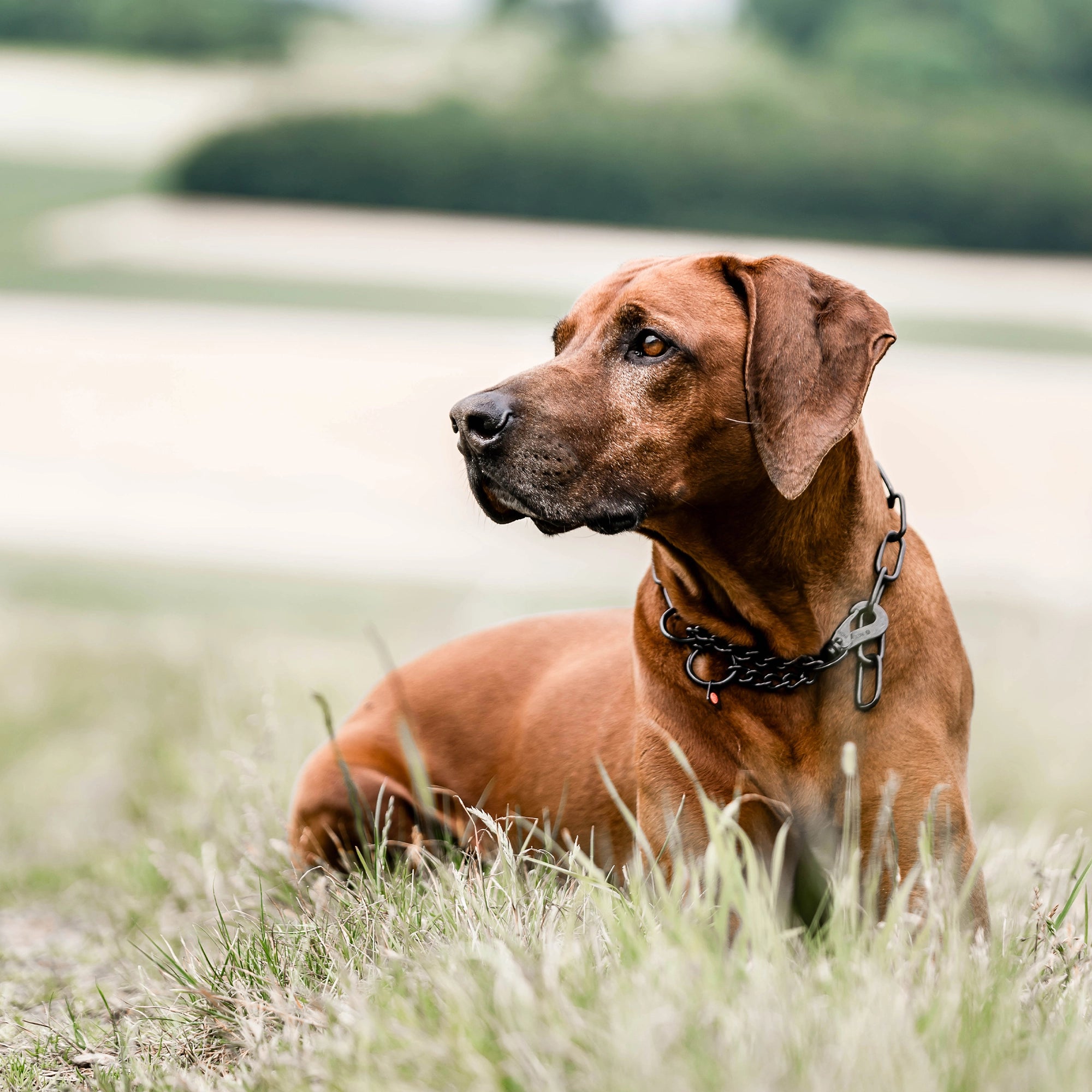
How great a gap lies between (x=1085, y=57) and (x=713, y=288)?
60.8ft

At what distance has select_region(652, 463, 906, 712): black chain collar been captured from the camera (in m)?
2.64

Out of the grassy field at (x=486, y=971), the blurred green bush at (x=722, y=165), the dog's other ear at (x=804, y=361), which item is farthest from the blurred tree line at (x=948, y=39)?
the dog's other ear at (x=804, y=361)

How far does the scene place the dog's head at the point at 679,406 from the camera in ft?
8.36

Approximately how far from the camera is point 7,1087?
2420 mm

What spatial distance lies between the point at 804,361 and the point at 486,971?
1.39m

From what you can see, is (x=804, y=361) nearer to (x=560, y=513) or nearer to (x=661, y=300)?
(x=661, y=300)

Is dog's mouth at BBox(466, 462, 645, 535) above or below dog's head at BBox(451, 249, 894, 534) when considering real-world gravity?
below

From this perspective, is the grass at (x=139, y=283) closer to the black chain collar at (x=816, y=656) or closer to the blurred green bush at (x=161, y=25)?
the blurred green bush at (x=161, y=25)

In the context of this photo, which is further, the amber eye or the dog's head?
the amber eye

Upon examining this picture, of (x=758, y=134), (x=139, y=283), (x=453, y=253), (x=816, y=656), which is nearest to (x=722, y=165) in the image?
(x=758, y=134)

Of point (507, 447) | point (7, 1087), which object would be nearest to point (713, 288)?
point (507, 447)

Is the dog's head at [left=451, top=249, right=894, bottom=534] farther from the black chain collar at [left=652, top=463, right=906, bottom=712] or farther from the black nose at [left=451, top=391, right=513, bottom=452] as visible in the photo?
the black chain collar at [left=652, top=463, right=906, bottom=712]

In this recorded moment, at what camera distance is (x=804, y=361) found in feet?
8.53

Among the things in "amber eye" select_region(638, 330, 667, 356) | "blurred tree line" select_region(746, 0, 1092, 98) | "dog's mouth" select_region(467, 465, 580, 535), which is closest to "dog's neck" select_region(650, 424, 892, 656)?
"dog's mouth" select_region(467, 465, 580, 535)
